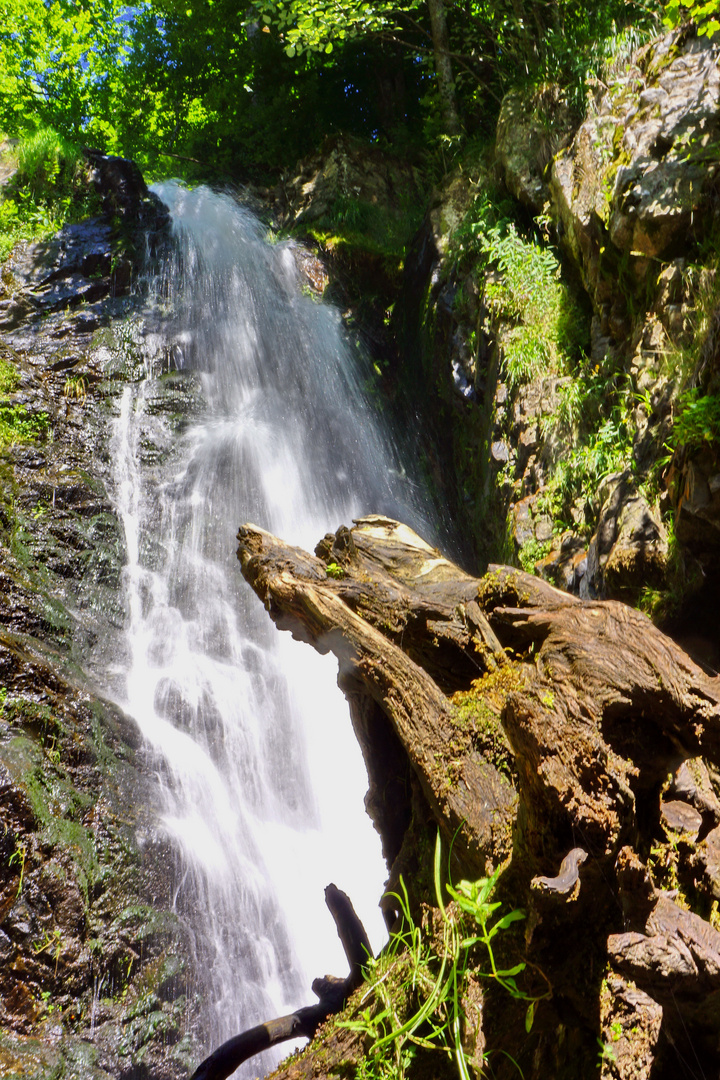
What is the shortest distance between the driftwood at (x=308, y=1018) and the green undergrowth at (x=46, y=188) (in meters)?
10.7

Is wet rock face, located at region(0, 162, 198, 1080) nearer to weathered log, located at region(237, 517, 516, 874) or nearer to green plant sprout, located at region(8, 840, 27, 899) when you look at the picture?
green plant sprout, located at region(8, 840, 27, 899)

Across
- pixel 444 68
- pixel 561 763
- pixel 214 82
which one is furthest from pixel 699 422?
pixel 214 82

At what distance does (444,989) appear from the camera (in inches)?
76.7

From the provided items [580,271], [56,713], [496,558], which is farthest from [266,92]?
[56,713]

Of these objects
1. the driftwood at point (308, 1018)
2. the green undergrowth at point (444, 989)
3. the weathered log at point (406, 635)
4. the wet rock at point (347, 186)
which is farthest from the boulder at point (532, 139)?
the green undergrowth at point (444, 989)

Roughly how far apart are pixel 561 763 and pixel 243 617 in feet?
20.3

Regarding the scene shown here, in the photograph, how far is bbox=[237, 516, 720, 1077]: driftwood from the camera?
5.61 feet

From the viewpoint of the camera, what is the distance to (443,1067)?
6.38 feet

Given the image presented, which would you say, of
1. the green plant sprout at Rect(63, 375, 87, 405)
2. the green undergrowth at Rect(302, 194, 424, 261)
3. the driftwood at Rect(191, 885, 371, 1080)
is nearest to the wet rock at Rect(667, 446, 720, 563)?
the driftwood at Rect(191, 885, 371, 1080)

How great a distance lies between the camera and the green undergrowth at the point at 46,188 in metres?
10.6

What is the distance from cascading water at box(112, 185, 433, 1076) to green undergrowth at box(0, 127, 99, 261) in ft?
4.92

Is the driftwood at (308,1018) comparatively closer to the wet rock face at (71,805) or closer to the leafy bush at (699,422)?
the wet rock face at (71,805)

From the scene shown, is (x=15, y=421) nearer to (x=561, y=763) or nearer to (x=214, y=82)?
(x=561, y=763)

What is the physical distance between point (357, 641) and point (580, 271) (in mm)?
4372
